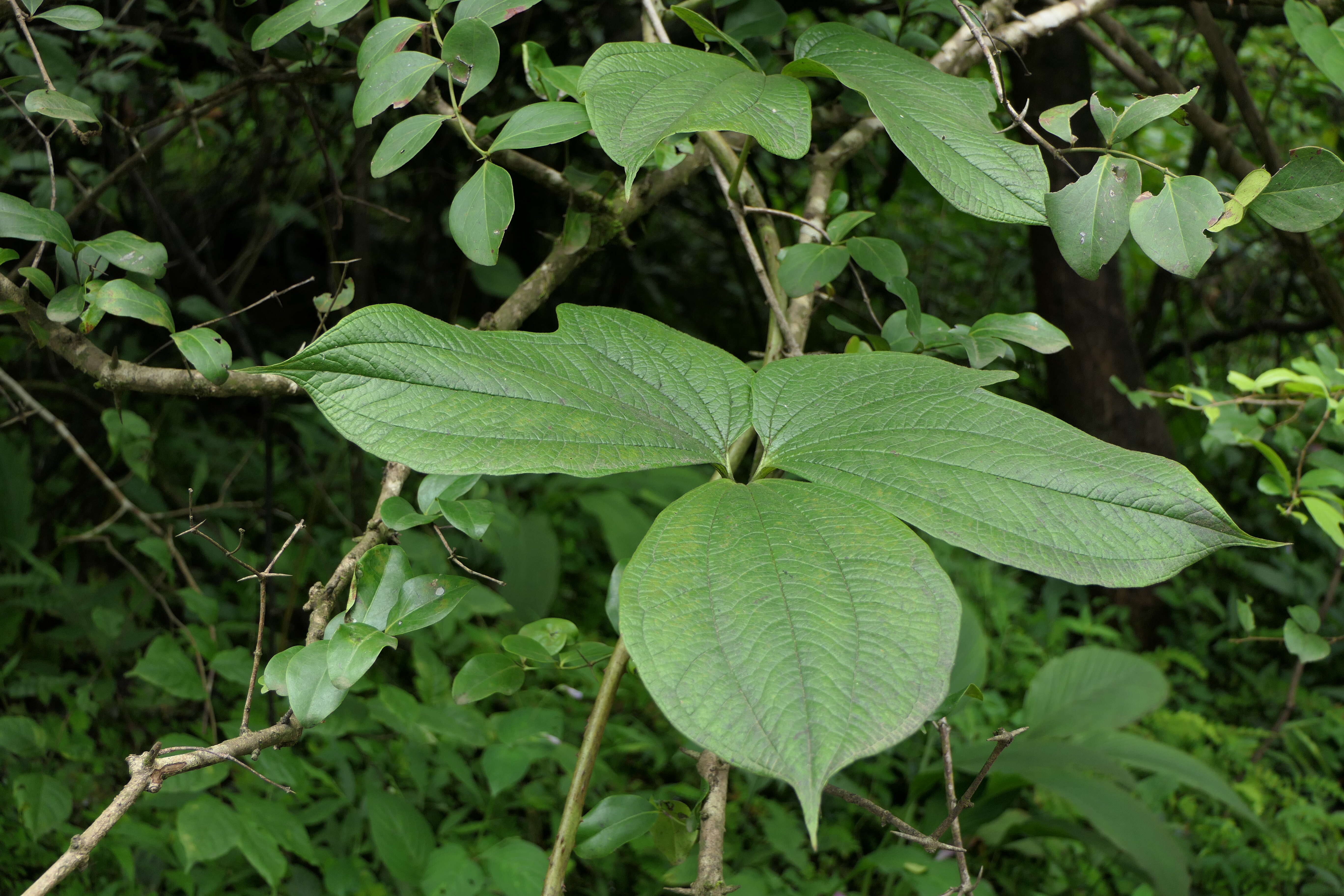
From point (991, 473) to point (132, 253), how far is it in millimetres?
686

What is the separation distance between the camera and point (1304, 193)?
598 millimetres

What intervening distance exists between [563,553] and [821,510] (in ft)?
7.00

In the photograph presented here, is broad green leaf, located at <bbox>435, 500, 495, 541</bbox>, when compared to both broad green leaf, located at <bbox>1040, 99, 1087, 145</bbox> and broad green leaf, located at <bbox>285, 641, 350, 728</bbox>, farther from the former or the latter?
broad green leaf, located at <bbox>1040, 99, 1087, 145</bbox>

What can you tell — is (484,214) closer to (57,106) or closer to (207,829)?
(57,106)

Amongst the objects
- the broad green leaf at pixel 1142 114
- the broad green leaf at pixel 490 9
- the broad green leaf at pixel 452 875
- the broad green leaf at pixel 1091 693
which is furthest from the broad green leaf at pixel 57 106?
the broad green leaf at pixel 1091 693

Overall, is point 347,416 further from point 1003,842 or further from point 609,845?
point 1003,842

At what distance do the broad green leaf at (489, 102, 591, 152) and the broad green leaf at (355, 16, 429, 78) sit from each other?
4.0 inches

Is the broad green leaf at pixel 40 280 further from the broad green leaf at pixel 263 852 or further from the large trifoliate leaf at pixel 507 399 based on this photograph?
the broad green leaf at pixel 263 852

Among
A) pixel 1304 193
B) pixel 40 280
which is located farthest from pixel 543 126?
pixel 1304 193

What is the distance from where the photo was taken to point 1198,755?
89.0 inches

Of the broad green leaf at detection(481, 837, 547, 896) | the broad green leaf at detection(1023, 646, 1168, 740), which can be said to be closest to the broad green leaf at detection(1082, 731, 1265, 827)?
the broad green leaf at detection(1023, 646, 1168, 740)

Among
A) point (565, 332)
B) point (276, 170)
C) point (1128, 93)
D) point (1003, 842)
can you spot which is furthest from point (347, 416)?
point (1128, 93)

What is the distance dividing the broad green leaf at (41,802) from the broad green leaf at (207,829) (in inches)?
8.5

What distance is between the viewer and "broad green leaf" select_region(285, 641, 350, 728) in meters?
0.51
